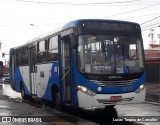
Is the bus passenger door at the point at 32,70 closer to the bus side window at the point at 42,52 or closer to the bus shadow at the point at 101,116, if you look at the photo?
the bus side window at the point at 42,52

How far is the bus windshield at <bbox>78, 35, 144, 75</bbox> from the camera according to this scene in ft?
41.2

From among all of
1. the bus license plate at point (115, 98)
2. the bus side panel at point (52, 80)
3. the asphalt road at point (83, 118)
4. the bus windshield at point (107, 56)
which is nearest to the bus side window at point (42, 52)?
the bus side panel at point (52, 80)

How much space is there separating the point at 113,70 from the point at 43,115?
2.67 m

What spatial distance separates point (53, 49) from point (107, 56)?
10.1 feet

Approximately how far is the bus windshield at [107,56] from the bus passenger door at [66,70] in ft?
3.40

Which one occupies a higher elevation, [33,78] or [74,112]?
[33,78]

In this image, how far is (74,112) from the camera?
14805 mm

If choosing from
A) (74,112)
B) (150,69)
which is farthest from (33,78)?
(150,69)

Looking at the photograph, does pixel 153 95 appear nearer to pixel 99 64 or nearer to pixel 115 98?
pixel 115 98

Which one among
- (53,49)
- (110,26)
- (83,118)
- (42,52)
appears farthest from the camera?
(42,52)

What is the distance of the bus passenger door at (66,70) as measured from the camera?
13.5 m

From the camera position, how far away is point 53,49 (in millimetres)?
15062

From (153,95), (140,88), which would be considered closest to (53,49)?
(140,88)

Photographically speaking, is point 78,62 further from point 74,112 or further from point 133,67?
point 74,112
